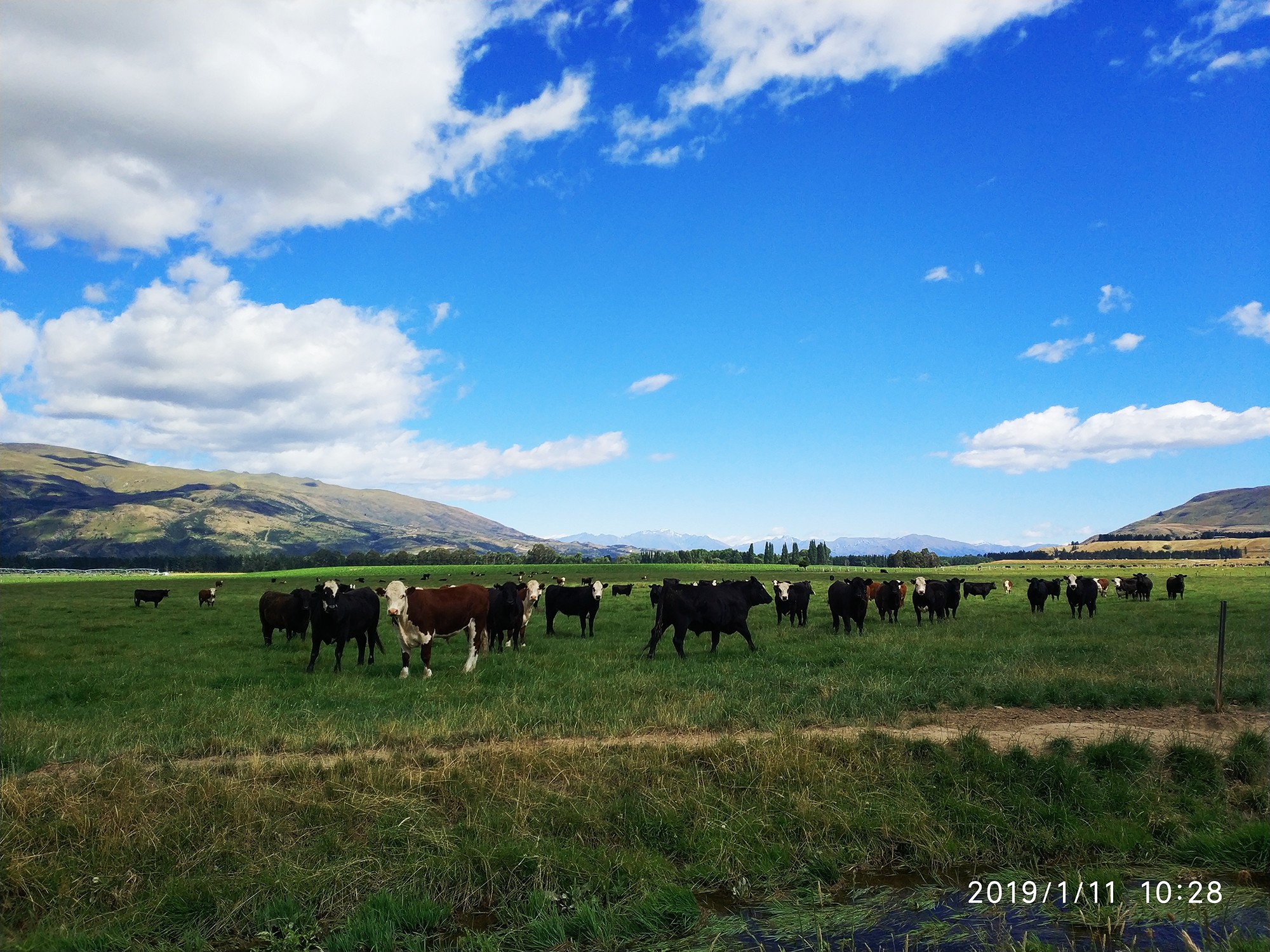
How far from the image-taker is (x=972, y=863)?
8.20 meters

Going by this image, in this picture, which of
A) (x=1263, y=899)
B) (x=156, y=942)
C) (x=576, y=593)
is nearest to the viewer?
(x=156, y=942)

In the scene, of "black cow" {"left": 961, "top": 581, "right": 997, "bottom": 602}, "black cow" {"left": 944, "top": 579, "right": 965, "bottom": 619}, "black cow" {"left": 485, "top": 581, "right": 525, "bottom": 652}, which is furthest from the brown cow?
"black cow" {"left": 961, "top": 581, "right": 997, "bottom": 602}

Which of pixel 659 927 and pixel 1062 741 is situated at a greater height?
pixel 1062 741

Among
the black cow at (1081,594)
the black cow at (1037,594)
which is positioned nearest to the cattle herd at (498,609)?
the black cow at (1081,594)

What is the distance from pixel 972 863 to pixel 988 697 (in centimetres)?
693

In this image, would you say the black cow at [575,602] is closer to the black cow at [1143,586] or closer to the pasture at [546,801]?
the pasture at [546,801]

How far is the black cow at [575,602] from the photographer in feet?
90.9

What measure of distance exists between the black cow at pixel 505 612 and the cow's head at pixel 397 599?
4504 mm

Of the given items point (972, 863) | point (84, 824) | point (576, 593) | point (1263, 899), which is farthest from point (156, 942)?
point (576, 593)

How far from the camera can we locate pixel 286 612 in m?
24.9

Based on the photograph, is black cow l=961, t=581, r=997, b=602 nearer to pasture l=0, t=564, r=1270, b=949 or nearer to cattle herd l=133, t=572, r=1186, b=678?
cattle herd l=133, t=572, r=1186, b=678

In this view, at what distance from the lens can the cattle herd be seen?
1897 cm

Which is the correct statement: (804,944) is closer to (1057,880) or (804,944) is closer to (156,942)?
(1057,880)
